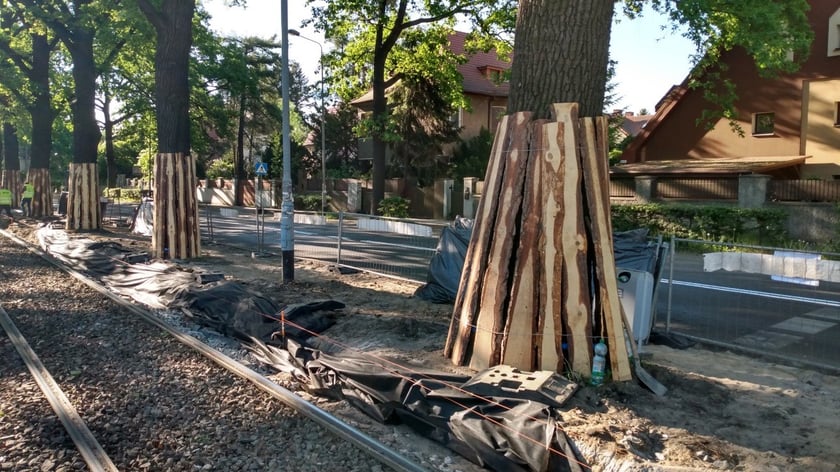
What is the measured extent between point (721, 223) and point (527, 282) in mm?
15799

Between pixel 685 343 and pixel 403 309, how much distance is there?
11.8 feet

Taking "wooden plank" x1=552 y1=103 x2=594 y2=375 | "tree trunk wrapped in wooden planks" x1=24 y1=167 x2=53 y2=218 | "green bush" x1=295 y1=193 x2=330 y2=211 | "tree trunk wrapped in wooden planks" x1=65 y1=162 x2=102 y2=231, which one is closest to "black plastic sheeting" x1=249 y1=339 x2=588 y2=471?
"wooden plank" x1=552 y1=103 x2=594 y2=375

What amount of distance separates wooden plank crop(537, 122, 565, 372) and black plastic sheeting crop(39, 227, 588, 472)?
2.33 feet

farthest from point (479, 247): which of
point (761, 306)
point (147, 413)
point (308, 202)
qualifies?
point (308, 202)

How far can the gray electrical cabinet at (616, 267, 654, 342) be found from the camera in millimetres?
6707

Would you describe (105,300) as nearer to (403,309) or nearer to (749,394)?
(403,309)

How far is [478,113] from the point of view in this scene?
38781 millimetres

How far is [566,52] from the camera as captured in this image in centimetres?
557

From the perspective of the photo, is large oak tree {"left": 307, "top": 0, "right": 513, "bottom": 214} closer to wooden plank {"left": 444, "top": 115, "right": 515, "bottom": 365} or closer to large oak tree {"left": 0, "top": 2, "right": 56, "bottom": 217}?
large oak tree {"left": 0, "top": 2, "right": 56, "bottom": 217}

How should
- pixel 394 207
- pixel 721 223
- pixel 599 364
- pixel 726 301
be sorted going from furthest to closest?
pixel 394 207, pixel 721 223, pixel 726 301, pixel 599 364

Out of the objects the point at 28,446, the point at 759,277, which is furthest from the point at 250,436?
the point at 759,277

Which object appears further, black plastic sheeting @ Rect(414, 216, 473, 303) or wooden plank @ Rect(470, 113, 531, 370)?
black plastic sheeting @ Rect(414, 216, 473, 303)

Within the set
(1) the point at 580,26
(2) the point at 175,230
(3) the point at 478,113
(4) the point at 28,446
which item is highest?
(3) the point at 478,113

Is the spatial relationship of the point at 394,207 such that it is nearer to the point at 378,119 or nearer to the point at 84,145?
the point at 378,119
